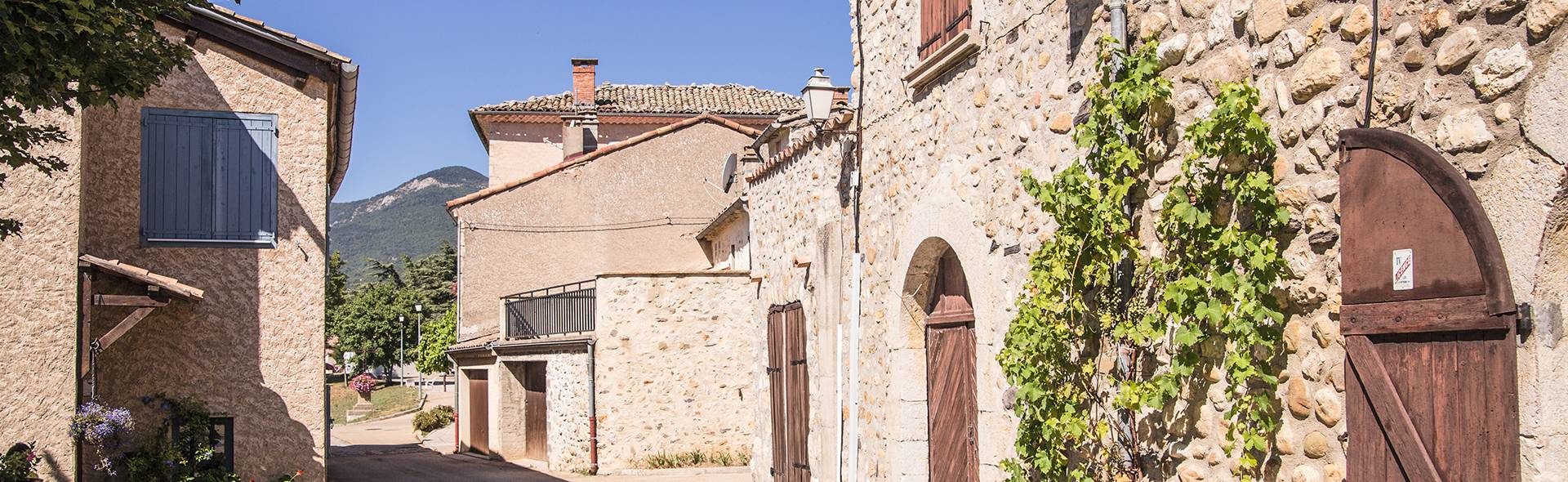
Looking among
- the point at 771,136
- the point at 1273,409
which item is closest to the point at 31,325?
the point at 771,136

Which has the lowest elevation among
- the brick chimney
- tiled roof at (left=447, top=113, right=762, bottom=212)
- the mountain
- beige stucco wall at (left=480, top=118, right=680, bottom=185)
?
tiled roof at (left=447, top=113, right=762, bottom=212)

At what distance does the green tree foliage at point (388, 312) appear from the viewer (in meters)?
50.7

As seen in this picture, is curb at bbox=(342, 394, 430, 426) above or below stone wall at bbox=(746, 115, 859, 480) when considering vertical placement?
below

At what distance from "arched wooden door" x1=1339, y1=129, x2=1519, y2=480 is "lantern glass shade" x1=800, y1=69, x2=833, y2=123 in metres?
6.50

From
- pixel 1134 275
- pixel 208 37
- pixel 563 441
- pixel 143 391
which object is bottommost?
pixel 563 441

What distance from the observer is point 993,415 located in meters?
6.53

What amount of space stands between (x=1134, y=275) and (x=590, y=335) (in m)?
15.0

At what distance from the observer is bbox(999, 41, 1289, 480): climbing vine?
4168mm

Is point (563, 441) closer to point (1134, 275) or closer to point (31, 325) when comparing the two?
point (31, 325)

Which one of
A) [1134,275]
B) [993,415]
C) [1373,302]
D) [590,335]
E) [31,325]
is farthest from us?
[590,335]

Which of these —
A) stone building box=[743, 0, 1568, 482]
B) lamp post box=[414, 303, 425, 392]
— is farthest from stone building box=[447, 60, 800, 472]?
lamp post box=[414, 303, 425, 392]

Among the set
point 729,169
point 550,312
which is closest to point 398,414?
point 550,312

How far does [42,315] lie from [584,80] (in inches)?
844

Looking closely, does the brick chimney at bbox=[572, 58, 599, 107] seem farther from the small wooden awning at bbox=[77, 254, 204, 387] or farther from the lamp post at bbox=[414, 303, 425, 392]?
the small wooden awning at bbox=[77, 254, 204, 387]
